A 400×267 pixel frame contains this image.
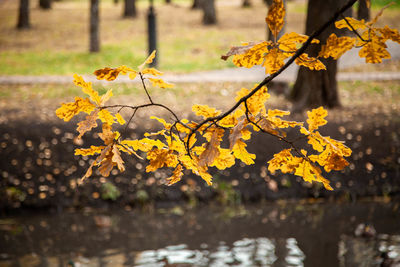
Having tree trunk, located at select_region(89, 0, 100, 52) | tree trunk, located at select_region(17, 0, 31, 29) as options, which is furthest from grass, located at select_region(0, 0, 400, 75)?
tree trunk, located at select_region(17, 0, 31, 29)

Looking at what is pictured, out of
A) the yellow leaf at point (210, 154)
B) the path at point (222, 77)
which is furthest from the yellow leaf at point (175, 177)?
the path at point (222, 77)

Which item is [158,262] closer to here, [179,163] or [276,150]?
[276,150]

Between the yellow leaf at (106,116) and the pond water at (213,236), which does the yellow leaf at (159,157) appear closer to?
the yellow leaf at (106,116)

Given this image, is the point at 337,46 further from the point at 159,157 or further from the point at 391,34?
the point at 159,157

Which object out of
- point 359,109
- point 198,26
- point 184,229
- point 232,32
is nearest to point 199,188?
point 184,229

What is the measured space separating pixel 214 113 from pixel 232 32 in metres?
16.6

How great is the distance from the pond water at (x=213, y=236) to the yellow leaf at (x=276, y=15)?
13.2 feet

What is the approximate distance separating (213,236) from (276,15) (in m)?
4.79

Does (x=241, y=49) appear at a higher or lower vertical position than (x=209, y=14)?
lower

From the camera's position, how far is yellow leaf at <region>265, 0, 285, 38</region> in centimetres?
121

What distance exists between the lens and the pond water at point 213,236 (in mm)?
5125

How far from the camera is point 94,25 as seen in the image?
14.1 metres

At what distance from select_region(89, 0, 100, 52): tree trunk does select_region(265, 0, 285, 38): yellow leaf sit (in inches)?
514

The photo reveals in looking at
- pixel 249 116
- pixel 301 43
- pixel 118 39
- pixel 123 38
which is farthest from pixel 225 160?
pixel 123 38
